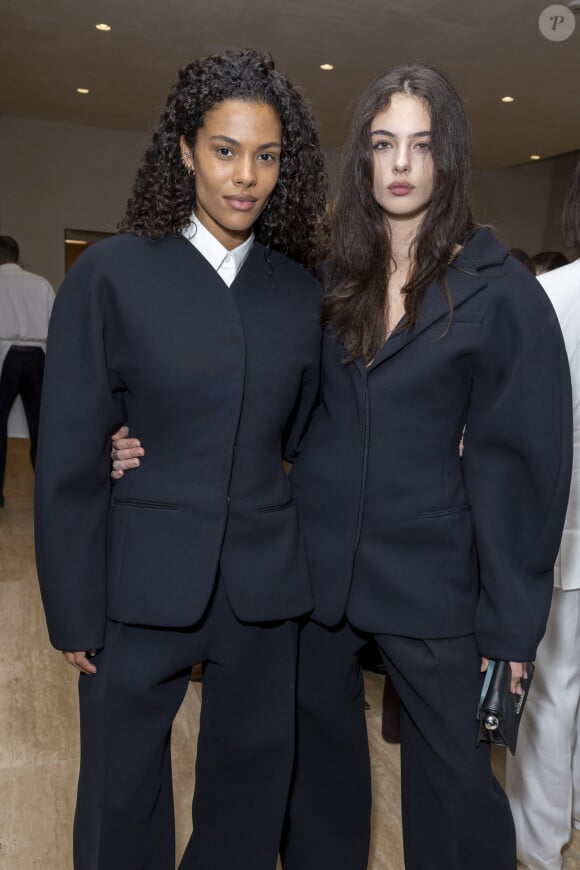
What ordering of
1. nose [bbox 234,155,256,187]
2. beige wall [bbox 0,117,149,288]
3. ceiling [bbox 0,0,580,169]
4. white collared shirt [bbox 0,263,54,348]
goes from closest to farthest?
1. nose [bbox 234,155,256,187]
2. white collared shirt [bbox 0,263,54,348]
3. ceiling [bbox 0,0,580,169]
4. beige wall [bbox 0,117,149,288]

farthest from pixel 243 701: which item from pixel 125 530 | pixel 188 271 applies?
pixel 188 271

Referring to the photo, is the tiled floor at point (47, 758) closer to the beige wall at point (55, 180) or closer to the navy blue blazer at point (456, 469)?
the navy blue blazer at point (456, 469)

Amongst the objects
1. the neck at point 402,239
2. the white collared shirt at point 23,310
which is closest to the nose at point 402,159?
the neck at point 402,239

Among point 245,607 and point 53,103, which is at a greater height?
point 53,103

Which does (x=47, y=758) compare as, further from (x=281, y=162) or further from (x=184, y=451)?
(x=281, y=162)

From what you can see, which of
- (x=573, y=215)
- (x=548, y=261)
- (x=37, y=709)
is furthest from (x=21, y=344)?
(x=573, y=215)

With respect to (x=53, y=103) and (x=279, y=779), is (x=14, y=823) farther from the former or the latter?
(x=53, y=103)

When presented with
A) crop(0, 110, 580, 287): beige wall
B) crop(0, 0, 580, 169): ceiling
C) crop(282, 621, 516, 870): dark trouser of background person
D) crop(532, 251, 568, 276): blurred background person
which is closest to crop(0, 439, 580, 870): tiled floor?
crop(282, 621, 516, 870): dark trouser of background person

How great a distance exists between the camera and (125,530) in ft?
4.50

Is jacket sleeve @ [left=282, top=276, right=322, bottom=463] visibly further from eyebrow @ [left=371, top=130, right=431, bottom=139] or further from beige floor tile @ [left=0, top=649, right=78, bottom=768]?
beige floor tile @ [left=0, top=649, right=78, bottom=768]

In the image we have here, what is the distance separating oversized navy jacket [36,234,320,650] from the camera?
131 cm

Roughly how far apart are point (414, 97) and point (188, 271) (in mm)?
464

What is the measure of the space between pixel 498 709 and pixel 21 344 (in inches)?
182

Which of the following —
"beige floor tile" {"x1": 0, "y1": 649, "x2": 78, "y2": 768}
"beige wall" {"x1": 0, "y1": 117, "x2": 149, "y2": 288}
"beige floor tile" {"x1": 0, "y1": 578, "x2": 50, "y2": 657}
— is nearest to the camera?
"beige floor tile" {"x1": 0, "y1": 649, "x2": 78, "y2": 768}
